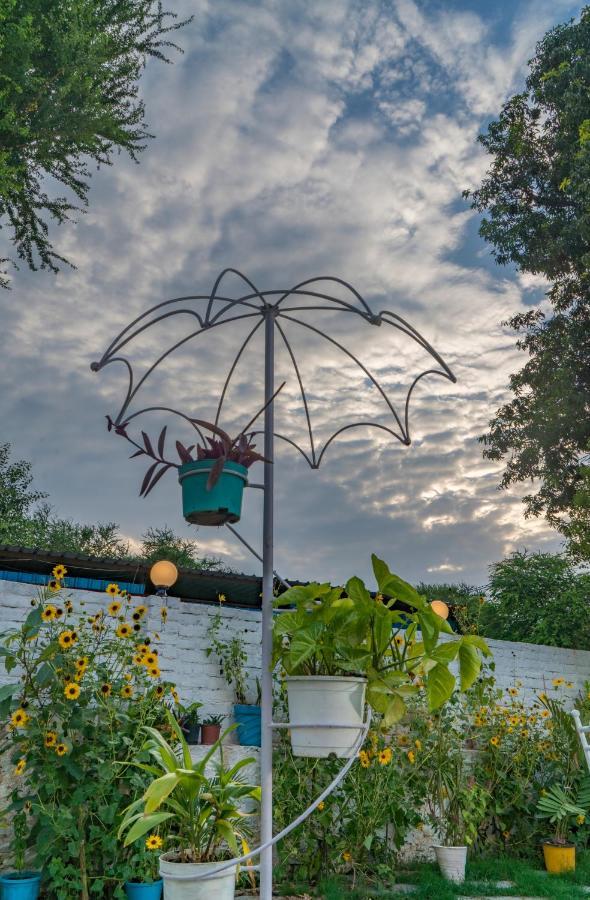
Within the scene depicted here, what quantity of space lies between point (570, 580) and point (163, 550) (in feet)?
21.9

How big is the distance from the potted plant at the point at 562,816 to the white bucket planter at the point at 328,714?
339 centimetres

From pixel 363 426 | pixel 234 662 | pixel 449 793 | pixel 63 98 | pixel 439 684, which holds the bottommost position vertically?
pixel 449 793

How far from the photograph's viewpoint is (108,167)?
33.8 feet

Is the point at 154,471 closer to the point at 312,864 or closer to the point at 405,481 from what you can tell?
the point at 312,864

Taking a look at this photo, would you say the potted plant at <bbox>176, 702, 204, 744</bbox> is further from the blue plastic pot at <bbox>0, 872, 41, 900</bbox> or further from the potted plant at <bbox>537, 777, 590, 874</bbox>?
the potted plant at <bbox>537, 777, 590, 874</bbox>

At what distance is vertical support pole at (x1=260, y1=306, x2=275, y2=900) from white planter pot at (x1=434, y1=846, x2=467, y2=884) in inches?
104

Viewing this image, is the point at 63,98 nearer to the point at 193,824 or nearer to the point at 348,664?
the point at 193,824

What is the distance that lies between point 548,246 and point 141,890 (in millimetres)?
9422

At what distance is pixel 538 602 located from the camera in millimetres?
8047

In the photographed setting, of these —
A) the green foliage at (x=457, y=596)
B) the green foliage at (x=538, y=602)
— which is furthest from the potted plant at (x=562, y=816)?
the green foliage at (x=538, y=602)

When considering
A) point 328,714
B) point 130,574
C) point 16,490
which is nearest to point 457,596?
point 130,574

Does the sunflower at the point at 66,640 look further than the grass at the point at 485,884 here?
No

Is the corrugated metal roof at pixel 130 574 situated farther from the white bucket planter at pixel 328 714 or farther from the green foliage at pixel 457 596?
the white bucket planter at pixel 328 714

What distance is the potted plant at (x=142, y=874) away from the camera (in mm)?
3230
